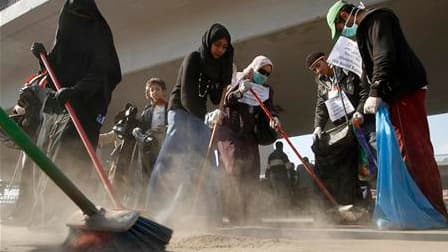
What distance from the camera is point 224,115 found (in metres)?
3.79

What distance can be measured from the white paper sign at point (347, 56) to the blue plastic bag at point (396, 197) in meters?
0.56

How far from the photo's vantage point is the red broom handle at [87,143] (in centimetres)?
238

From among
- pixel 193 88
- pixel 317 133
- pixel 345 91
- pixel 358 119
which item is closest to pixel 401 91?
pixel 358 119

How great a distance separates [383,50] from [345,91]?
733mm

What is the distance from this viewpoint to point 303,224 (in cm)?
361

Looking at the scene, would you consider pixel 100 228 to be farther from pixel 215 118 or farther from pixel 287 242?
pixel 215 118

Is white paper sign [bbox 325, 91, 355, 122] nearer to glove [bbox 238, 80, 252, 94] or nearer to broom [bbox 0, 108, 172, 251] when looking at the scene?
glove [bbox 238, 80, 252, 94]

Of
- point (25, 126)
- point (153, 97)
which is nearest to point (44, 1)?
point (153, 97)

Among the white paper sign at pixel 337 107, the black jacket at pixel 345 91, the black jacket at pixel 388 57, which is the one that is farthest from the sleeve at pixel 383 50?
the white paper sign at pixel 337 107

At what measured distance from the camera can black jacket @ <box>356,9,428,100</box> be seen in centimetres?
291

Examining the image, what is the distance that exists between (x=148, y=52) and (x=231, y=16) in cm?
213

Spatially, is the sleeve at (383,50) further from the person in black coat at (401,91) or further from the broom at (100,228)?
the broom at (100,228)

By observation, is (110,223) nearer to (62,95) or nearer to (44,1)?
(62,95)

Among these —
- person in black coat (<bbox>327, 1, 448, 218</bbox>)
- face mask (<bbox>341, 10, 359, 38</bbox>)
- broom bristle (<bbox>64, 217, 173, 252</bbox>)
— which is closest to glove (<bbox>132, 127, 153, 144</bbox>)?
face mask (<bbox>341, 10, 359, 38</bbox>)
